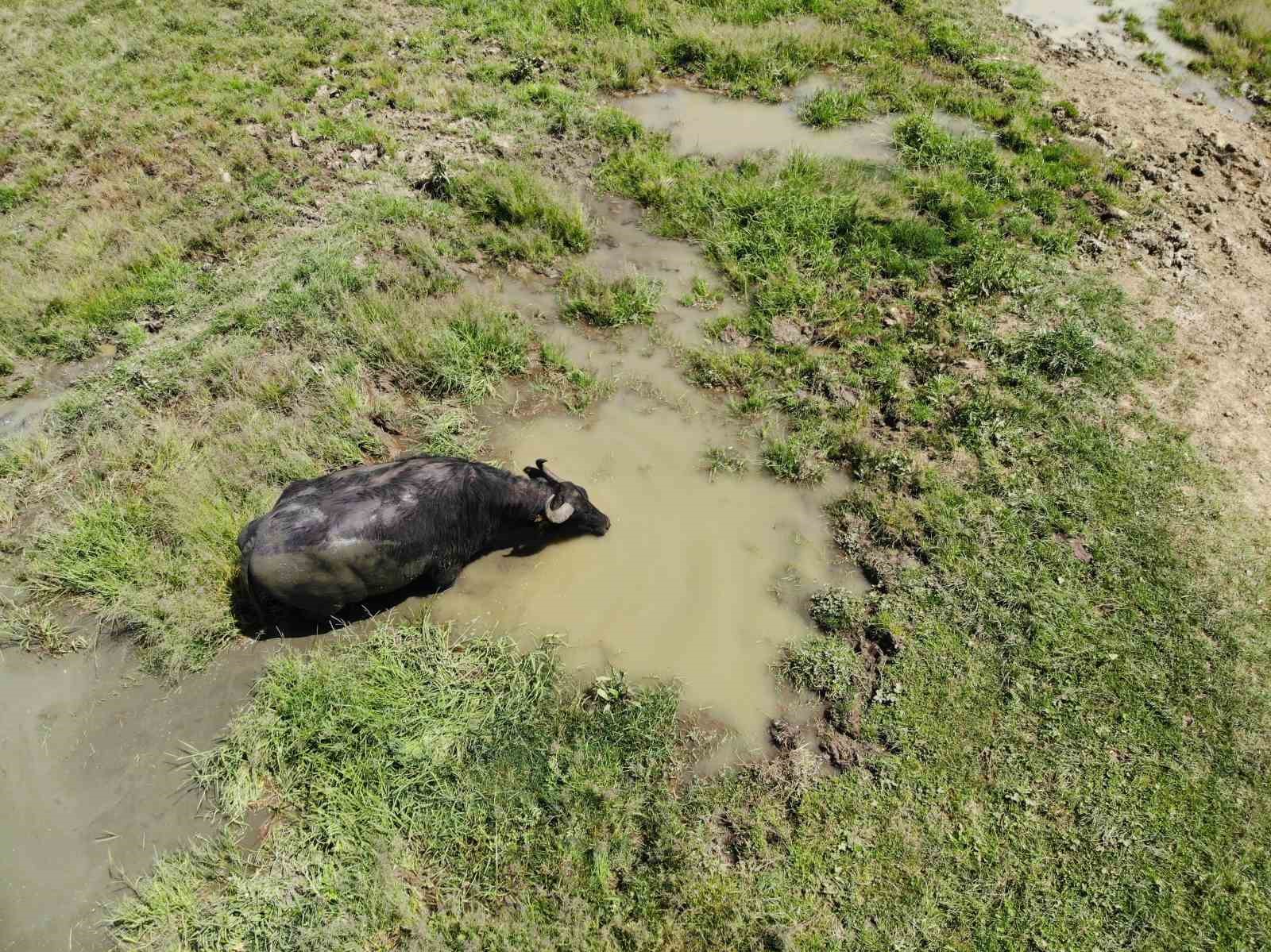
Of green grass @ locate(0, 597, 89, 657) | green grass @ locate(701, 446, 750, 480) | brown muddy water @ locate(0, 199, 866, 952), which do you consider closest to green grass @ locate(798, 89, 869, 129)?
brown muddy water @ locate(0, 199, 866, 952)

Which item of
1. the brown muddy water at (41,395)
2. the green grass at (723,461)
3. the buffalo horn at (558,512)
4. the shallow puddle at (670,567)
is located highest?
the green grass at (723,461)

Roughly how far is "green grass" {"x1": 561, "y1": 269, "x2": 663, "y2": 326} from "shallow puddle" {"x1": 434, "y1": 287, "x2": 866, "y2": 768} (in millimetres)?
1179

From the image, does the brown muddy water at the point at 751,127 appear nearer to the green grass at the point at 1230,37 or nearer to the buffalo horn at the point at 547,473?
the green grass at the point at 1230,37

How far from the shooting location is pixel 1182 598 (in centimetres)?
618

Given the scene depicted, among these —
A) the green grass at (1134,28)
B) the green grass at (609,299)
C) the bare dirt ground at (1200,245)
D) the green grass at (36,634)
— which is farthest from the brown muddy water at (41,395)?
the green grass at (1134,28)

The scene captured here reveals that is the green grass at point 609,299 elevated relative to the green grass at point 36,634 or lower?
elevated

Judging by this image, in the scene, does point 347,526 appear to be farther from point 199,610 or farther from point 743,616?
point 743,616

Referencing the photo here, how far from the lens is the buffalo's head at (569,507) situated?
20.9 feet

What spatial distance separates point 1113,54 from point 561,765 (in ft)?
52.2

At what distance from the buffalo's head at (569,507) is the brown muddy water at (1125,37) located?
13332 mm

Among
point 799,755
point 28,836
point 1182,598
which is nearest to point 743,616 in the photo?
point 799,755

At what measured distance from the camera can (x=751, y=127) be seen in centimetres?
1133

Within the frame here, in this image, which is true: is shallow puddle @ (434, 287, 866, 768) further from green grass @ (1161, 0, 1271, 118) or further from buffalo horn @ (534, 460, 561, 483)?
green grass @ (1161, 0, 1271, 118)

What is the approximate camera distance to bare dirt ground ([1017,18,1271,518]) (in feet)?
24.5
